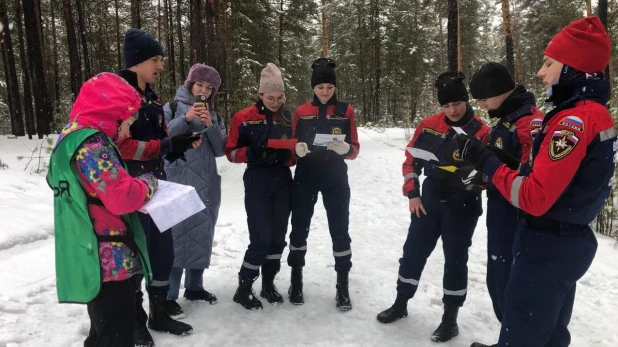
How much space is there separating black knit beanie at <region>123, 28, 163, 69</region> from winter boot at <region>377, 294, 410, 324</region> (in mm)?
3192

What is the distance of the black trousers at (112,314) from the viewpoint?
2.22 metres

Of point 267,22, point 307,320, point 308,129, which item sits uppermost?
point 267,22

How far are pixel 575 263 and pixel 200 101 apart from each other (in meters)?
3.34

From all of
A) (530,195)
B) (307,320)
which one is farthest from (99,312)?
(530,195)

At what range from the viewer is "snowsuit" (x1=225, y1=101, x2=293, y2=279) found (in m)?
3.95

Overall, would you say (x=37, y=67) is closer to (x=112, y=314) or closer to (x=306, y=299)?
(x=306, y=299)

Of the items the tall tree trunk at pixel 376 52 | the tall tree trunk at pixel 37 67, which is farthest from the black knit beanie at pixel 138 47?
the tall tree trunk at pixel 376 52

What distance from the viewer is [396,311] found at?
3797mm

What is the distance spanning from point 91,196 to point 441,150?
9.77 feet

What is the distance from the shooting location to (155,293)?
3.42 metres

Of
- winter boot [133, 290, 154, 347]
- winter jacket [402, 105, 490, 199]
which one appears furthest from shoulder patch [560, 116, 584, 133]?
winter boot [133, 290, 154, 347]

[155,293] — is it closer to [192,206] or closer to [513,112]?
[192,206]

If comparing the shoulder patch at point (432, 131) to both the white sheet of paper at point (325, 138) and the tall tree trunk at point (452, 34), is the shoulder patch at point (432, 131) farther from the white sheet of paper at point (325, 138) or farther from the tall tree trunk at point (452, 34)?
the tall tree trunk at point (452, 34)

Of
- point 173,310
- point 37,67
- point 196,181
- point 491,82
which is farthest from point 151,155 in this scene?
point 37,67
